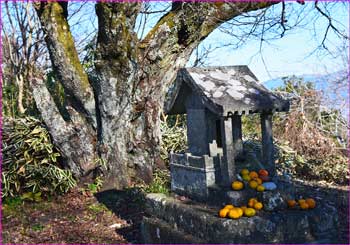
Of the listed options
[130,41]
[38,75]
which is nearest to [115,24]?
[130,41]

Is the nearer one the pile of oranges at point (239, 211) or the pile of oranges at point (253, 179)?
the pile of oranges at point (239, 211)

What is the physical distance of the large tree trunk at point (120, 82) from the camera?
7.52 metres

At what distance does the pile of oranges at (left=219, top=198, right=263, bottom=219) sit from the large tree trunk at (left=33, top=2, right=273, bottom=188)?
147 inches

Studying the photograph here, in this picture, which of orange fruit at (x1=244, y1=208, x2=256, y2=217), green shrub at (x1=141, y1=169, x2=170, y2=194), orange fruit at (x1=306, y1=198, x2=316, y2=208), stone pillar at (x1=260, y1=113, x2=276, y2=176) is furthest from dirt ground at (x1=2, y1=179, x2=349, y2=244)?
orange fruit at (x1=244, y1=208, x2=256, y2=217)

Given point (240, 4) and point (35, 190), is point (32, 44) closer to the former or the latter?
point (35, 190)

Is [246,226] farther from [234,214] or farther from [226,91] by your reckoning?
[226,91]

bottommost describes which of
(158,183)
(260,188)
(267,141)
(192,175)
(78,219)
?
(78,219)

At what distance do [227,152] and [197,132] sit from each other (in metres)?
0.56

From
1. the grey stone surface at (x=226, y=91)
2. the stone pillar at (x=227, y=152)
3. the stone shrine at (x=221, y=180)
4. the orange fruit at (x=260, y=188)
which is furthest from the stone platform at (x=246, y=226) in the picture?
the grey stone surface at (x=226, y=91)

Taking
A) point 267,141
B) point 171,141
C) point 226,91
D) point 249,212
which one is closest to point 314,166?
point 171,141

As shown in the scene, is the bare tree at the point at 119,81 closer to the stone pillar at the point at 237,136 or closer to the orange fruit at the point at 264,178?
the stone pillar at the point at 237,136

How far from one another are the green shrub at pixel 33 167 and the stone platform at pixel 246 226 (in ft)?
11.3

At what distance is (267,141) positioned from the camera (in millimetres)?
4941

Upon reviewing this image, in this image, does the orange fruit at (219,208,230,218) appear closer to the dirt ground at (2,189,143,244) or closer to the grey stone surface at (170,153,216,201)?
the grey stone surface at (170,153,216,201)
